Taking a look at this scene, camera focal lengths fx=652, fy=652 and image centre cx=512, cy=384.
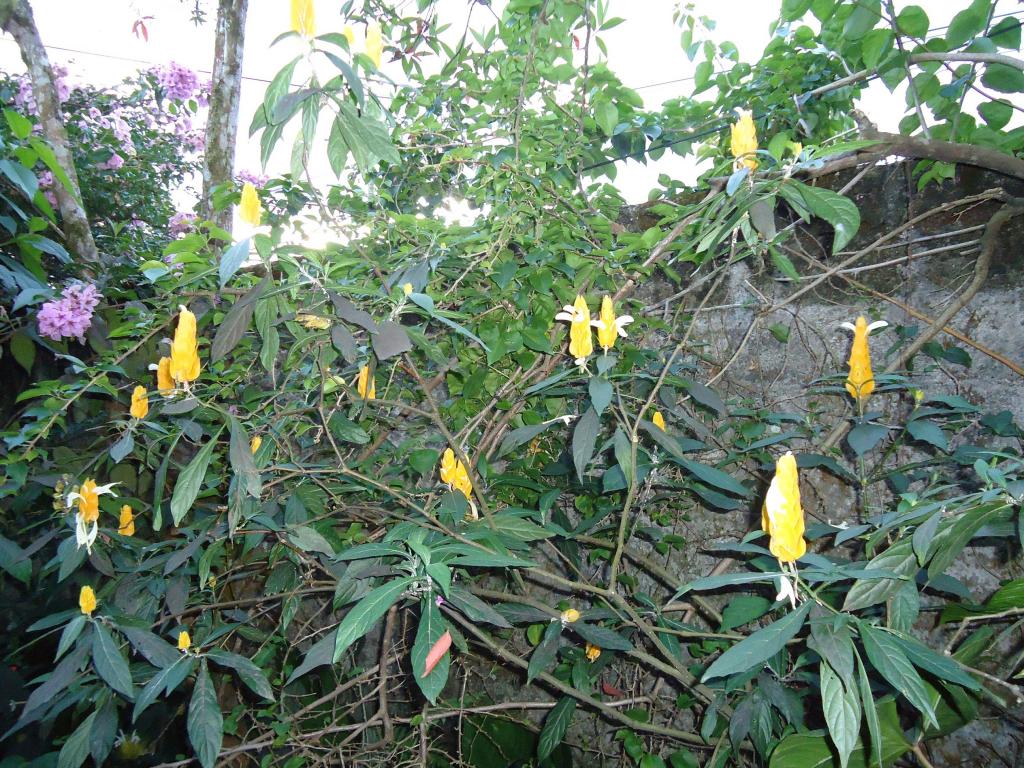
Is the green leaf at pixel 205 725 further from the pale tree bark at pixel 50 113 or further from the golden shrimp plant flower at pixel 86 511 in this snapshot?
the pale tree bark at pixel 50 113

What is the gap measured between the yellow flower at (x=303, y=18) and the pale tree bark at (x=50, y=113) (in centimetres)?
198

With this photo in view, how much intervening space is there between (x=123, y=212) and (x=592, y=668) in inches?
125

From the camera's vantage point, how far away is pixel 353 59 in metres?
0.93

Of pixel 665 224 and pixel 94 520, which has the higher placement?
pixel 665 224

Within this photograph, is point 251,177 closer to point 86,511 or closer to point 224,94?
point 224,94

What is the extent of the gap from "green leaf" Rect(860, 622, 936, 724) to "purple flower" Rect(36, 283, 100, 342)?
2325mm

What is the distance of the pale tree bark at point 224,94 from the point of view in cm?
253

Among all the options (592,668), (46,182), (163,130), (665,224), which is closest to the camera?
(592,668)

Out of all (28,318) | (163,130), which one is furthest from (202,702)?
(163,130)

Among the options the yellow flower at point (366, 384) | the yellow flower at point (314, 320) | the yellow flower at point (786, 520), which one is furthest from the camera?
the yellow flower at point (366, 384)

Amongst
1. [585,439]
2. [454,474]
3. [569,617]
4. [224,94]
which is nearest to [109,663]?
[454,474]

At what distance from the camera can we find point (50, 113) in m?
2.45

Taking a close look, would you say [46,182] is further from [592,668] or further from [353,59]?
[592,668]

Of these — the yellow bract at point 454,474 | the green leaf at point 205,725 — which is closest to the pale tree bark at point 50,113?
the green leaf at point 205,725
